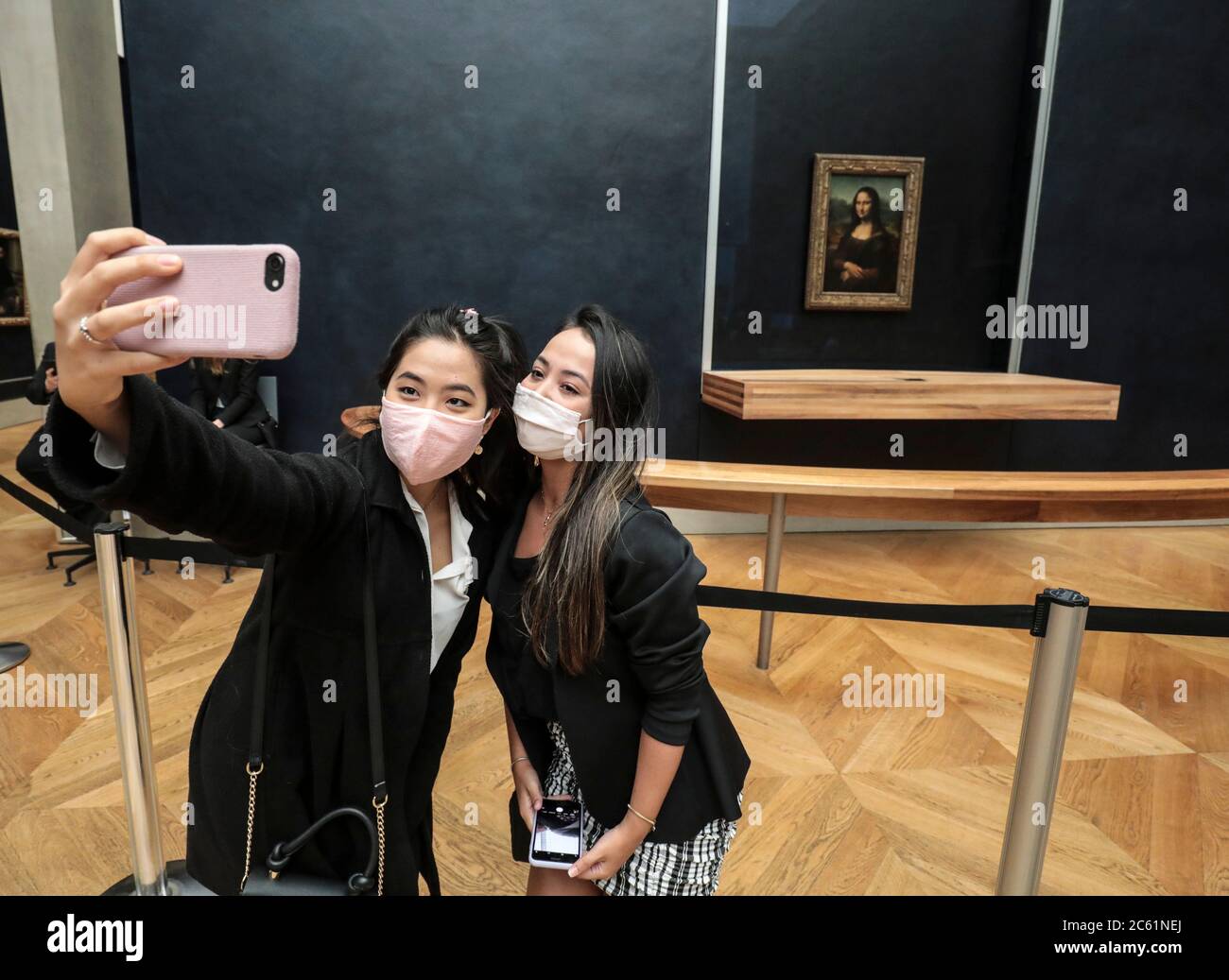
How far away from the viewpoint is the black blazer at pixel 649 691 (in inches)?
58.6

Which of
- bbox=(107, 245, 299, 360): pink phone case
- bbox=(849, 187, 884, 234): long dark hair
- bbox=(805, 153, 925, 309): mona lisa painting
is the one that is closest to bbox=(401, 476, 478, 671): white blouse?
bbox=(107, 245, 299, 360): pink phone case

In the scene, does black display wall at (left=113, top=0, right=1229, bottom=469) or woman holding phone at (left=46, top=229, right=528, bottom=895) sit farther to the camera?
black display wall at (left=113, top=0, right=1229, bottom=469)

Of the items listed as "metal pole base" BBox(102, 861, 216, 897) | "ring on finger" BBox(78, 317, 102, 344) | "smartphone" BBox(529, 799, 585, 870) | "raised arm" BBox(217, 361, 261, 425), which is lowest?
"metal pole base" BBox(102, 861, 216, 897)

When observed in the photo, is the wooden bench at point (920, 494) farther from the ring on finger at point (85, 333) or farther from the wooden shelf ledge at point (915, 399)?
the ring on finger at point (85, 333)

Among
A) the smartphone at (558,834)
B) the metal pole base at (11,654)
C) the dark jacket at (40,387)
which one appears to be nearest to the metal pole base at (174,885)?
the smartphone at (558,834)

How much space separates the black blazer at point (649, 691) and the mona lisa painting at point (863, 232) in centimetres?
500

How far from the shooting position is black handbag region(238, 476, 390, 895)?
1.36m

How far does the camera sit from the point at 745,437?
620 centimetres

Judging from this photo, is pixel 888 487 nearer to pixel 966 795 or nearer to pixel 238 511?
pixel 966 795

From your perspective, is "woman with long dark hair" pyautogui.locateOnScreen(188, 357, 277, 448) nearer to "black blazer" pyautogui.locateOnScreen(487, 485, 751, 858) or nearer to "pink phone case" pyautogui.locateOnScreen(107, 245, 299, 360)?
"black blazer" pyautogui.locateOnScreen(487, 485, 751, 858)

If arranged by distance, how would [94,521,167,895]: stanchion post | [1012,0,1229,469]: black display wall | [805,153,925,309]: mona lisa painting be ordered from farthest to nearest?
[1012,0,1229,469]: black display wall, [805,153,925,309]: mona lisa painting, [94,521,167,895]: stanchion post

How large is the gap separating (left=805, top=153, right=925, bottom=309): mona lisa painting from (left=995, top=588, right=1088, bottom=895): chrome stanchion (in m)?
4.91

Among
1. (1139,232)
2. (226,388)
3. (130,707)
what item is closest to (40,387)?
(226,388)

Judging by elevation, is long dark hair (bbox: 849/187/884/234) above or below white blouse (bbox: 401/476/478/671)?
above
